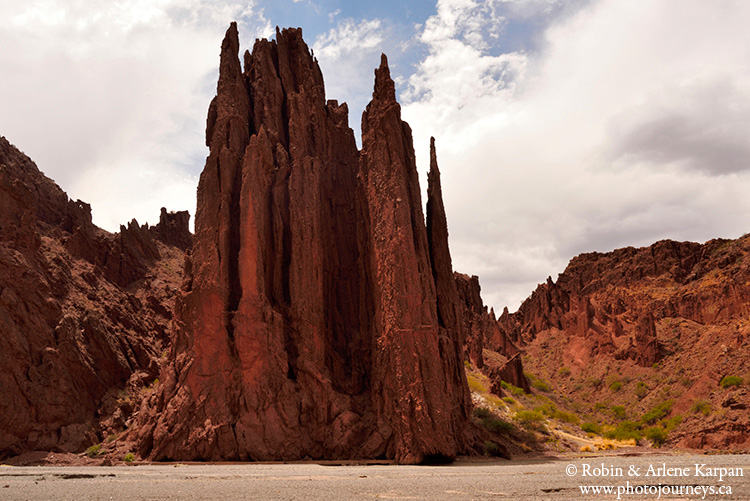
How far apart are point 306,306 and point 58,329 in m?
16.4

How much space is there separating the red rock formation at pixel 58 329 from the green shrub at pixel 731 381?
41.4 meters

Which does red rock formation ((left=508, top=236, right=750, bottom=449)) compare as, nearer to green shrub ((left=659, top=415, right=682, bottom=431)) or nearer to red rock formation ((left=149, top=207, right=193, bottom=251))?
green shrub ((left=659, top=415, right=682, bottom=431))

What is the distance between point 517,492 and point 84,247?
40290 millimetres

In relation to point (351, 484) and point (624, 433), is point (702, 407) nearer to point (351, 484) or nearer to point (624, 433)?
point (624, 433)

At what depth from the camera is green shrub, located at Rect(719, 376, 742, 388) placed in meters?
40.1

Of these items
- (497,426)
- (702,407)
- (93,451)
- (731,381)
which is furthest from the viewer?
(731,381)

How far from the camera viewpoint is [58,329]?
34.1 m

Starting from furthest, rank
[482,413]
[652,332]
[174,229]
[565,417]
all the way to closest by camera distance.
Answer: [652,332], [174,229], [565,417], [482,413]

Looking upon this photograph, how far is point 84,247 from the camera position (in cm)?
4366

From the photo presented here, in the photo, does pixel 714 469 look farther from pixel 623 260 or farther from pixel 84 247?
pixel 623 260

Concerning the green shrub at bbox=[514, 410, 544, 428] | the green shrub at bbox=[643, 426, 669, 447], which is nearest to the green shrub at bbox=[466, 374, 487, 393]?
the green shrub at bbox=[514, 410, 544, 428]

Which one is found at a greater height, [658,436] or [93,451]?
[93,451]

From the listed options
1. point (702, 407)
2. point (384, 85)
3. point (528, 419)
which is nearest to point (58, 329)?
point (384, 85)

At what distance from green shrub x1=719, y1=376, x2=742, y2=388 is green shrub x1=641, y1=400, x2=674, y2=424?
19.1 ft
